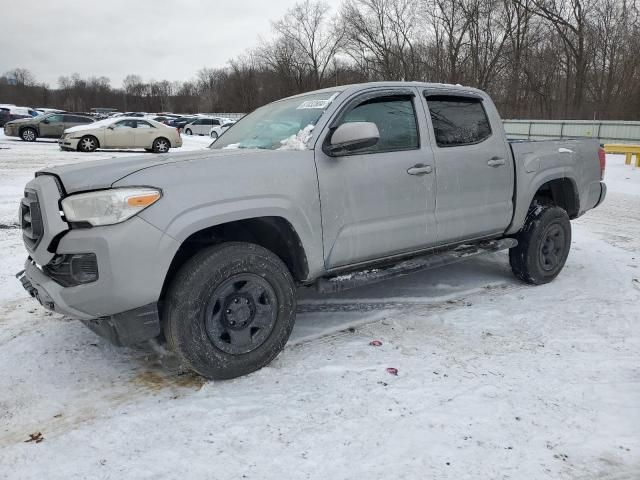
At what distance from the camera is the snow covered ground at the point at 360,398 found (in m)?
2.36

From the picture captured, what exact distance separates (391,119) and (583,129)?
92.4 feet

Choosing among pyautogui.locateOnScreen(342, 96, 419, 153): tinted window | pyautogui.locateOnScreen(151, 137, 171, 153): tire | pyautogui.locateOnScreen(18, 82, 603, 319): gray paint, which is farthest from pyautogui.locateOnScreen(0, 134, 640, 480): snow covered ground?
pyautogui.locateOnScreen(151, 137, 171, 153): tire

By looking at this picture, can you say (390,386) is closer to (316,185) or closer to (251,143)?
(316,185)

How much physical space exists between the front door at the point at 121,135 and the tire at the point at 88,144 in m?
0.45

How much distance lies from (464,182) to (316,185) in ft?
4.92

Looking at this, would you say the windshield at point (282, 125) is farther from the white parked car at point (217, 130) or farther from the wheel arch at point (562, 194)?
the white parked car at point (217, 130)

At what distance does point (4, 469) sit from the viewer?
230 cm

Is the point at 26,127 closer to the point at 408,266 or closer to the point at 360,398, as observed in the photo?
the point at 408,266

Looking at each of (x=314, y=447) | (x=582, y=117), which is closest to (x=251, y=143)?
(x=314, y=447)

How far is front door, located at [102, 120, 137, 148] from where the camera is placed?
19.6 metres

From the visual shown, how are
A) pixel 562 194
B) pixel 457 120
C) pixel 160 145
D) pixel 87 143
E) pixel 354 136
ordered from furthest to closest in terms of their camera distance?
pixel 160 145, pixel 87 143, pixel 562 194, pixel 457 120, pixel 354 136

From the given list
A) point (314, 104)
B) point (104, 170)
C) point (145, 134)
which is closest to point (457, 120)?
point (314, 104)

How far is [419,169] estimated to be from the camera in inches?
151

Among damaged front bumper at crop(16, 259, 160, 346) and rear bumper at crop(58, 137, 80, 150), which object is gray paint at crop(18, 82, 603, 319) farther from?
rear bumper at crop(58, 137, 80, 150)
